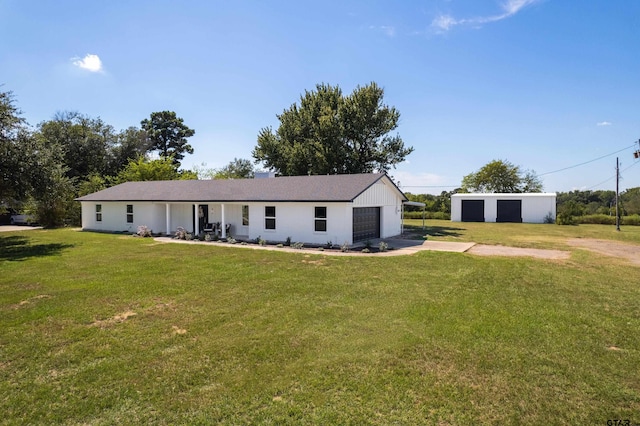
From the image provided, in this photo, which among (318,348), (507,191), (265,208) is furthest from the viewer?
(507,191)

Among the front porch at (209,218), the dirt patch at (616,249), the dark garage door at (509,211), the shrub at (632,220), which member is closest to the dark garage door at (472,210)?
the dark garage door at (509,211)

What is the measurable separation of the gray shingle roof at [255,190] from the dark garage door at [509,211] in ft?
63.3

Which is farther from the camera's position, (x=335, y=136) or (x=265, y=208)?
(x=335, y=136)

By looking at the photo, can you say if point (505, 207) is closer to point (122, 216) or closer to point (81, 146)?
point (122, 216)

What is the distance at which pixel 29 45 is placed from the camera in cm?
1584

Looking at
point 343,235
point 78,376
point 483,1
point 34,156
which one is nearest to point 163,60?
point 34,156

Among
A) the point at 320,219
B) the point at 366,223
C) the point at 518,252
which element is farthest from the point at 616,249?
A: the point at 320,219

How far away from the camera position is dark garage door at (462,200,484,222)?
3731cm

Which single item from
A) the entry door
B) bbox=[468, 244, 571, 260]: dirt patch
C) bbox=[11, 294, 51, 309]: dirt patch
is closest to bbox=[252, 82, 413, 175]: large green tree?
the entry door

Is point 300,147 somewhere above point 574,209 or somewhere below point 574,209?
above

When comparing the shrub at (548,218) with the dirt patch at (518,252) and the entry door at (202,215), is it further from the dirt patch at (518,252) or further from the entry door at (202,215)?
the entry door at (202,215)

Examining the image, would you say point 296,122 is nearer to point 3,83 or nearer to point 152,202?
point 152,202

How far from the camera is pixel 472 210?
1486 inches

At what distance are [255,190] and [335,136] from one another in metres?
11.1
